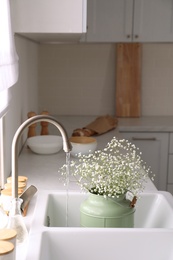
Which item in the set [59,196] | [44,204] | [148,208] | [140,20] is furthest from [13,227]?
[140,20]

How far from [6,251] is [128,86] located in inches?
124

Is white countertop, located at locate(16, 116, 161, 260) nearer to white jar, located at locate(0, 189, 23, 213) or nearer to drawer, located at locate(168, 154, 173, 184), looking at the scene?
white jar, located at locate(0, 189, 23, 213)

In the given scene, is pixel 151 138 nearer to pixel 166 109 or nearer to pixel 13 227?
pixel 166 109

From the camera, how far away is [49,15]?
80.0 inches

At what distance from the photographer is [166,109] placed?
14.1 feet

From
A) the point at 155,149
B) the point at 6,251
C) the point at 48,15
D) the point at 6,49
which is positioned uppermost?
the point at 48,15

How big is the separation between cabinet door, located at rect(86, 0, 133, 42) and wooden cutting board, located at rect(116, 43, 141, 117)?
276 mm

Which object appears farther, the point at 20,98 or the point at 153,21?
the point at 153,21

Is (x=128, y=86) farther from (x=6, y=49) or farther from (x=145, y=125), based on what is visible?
(x=6, y=49)

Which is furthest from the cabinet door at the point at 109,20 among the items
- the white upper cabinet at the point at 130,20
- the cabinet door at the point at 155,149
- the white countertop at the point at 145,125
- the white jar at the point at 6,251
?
the white jar at the point at 6,251

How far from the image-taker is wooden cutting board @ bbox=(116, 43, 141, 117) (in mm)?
4109

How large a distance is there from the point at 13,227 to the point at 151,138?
2472 mm

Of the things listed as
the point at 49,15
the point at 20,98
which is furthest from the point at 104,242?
the point at 20,98

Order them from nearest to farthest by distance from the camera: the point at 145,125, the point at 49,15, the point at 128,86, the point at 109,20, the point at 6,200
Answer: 1. the point at 6,200
2. the point at 49,15
3. the point at 145,125
4. the point at 109,20
5. the point at 128,86
